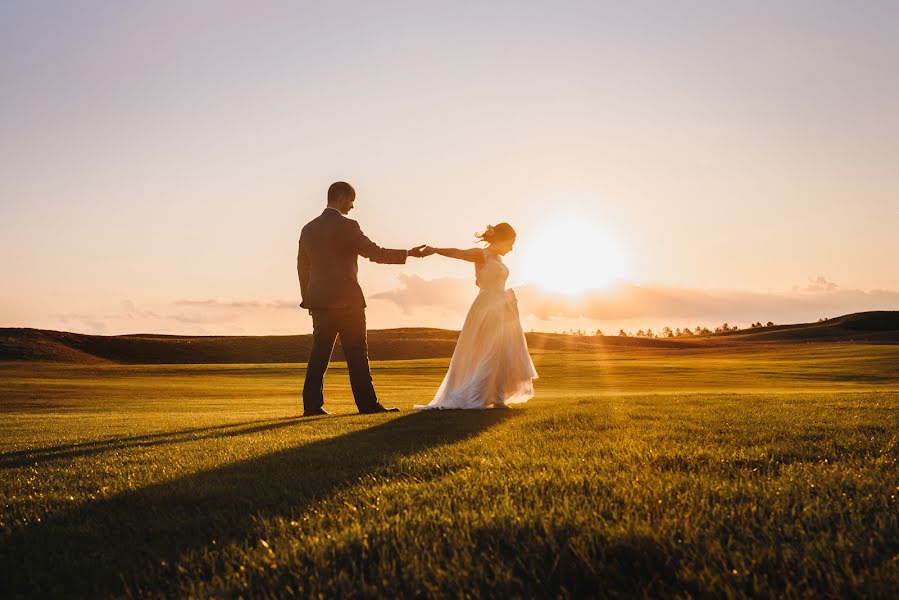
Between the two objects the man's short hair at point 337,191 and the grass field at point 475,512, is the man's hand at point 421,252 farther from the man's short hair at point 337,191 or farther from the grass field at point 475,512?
the grass field at point 475,512

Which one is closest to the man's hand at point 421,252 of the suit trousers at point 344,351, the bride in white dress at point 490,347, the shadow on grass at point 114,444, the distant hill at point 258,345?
the bride in white dress at point 490,347

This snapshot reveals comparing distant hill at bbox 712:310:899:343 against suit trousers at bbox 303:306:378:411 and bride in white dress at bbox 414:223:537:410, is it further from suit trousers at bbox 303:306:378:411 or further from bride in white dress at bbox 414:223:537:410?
suit trousers at bbox 303:306:378:411

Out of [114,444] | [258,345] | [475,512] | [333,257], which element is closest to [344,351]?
[333,257]

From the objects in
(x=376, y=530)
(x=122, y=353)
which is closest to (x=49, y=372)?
(x=122, y=353)

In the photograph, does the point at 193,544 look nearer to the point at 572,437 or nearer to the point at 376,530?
the point at 376,530

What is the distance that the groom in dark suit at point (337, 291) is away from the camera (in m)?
11.9

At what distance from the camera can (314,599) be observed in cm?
247

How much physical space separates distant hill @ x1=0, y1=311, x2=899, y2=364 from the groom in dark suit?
62203 mm

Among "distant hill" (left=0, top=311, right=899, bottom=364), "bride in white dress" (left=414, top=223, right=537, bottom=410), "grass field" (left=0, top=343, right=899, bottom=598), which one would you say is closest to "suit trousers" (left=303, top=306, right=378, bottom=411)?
"bride in white dress" (left=414, top=223, right=537, bottom=410)

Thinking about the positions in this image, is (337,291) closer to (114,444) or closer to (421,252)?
(421,252)

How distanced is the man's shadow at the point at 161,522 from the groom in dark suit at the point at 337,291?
6.16 meters

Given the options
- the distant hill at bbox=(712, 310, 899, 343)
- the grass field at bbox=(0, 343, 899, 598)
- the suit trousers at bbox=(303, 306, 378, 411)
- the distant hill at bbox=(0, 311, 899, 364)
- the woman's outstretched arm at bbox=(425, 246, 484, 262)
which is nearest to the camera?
the grass field at bbox=(0, 343, 899, 598)

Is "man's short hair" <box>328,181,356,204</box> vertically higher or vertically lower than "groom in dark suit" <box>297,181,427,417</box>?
higher

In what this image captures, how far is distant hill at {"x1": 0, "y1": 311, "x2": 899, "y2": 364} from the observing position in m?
67.6
